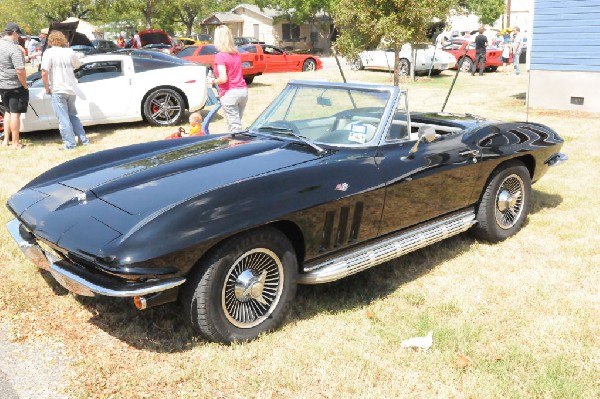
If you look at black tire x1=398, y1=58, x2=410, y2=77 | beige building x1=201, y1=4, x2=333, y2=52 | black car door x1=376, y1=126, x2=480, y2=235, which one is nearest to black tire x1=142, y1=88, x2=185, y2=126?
black car door x1=376, y1=126, x2=480, y2=235

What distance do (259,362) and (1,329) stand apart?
1725 mm

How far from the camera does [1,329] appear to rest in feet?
12.4

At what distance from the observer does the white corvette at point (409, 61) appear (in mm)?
21266

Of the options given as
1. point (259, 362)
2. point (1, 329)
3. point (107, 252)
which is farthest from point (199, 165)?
point (1, 329)

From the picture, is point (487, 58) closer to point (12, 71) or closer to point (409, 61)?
point (409, 61)

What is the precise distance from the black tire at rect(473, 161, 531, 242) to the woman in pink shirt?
3.83 meters

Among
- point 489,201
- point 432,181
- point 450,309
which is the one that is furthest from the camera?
point 489,201

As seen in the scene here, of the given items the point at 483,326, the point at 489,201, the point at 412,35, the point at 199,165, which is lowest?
the point at 483,326

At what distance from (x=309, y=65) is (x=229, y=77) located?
696 inches

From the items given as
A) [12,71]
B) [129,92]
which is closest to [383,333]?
[12,71]

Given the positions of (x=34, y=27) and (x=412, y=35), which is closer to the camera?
(x=412, y=35)

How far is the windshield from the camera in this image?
4.35 m

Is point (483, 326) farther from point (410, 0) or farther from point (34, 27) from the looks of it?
point (34, 27)

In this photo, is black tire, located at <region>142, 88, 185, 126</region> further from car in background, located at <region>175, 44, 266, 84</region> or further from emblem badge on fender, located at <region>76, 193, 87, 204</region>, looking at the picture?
car in background, located at <region>175, 44, 266, 84</region>
